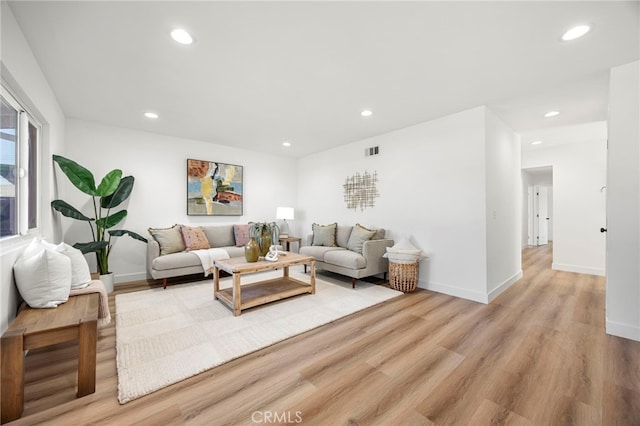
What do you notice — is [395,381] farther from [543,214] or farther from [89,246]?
[543,214]

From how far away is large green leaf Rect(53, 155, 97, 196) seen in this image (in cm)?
316

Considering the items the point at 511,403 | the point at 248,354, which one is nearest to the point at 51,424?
the point at 248,354

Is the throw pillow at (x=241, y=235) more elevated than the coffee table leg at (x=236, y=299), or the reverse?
the throw pillow at (x=241, y=235)

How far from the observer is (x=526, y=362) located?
1.95m

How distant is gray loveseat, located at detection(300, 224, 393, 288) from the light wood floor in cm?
109

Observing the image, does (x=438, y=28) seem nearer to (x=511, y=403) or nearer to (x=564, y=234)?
(x=511, y=403)

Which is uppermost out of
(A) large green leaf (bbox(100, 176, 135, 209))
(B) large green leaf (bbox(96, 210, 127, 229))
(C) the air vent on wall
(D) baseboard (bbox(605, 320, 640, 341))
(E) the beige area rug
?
(C) the air vent on wall

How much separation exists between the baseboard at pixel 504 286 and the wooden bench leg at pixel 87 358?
3.92 meters

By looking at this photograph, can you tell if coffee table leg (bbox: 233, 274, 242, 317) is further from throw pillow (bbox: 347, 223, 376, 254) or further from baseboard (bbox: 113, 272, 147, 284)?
baseboard (bbox: 113, 272, 147, 284)

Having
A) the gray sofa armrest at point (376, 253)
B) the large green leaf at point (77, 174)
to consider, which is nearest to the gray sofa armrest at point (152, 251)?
the large green leaf at point (77, 174)

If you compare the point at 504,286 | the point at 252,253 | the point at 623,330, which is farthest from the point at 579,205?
the point at 252,253

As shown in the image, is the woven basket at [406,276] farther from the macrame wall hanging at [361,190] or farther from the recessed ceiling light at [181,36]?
the recessed ceiling light at [181,36]

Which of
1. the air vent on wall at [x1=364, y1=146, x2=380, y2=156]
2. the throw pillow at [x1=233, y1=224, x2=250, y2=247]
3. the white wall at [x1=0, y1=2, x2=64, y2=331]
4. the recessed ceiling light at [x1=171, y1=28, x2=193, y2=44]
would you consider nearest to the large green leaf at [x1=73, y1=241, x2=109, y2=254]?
the white wall at [x1=0, y1=2, x2=64, y2=331]

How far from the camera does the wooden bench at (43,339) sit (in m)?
1.38
